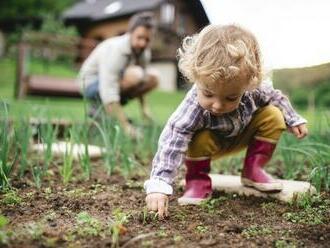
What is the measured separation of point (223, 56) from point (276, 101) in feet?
1.93

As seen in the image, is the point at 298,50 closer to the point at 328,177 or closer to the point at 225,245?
the point at 328,177

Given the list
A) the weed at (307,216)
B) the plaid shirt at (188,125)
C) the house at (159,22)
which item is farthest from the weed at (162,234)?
the house at (159,22)

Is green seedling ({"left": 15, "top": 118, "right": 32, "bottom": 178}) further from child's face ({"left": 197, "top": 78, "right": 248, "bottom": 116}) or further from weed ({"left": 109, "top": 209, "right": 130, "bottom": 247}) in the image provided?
child's face ({"left": 197, "top": 78, "right": 248, "bottom": 116})

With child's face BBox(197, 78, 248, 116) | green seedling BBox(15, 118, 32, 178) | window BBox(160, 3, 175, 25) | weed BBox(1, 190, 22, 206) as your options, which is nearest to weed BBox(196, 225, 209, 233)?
child's face BBox(197, 78, 248, 116)

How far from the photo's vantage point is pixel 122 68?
4723 mm

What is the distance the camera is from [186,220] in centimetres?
181

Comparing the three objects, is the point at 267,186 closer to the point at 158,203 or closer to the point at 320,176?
the point at 320,176

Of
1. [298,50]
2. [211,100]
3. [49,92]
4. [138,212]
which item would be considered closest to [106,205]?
[138,212]

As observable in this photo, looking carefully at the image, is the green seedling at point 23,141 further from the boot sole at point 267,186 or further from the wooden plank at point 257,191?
the boot sole at point 267,186

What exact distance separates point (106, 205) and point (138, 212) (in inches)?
8.5

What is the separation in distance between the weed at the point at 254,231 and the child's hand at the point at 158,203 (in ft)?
1.03

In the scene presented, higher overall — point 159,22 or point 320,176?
point 159,22

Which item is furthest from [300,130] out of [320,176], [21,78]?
[21,78]

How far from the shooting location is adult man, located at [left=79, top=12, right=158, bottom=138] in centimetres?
446
